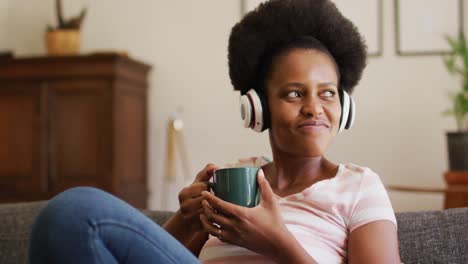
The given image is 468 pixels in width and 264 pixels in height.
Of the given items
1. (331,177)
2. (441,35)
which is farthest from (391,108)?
(331,177)

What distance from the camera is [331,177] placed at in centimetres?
120

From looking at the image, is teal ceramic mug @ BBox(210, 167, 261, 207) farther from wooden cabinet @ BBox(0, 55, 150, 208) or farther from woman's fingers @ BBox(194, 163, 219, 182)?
wooden cabinet @ BBox(0, 55, 150, 208)

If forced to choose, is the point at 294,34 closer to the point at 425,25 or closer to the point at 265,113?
the point at 265,113

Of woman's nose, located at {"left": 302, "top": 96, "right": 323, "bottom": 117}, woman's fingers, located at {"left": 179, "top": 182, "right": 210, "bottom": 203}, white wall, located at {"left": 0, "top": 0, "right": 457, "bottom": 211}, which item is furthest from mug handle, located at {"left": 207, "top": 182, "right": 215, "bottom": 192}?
white wall, located at {"left": 0, "top": 0, "right": 457, "bottom": 211}

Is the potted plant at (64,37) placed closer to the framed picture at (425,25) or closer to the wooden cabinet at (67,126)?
the wooden cabinet at (67,126)

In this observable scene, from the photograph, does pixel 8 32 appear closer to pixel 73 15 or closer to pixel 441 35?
pixel 73 15

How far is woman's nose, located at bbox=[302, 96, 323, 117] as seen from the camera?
1.14 metres

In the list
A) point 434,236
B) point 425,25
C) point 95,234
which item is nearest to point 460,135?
point 425,25

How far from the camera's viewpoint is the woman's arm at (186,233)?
1219 millimetres

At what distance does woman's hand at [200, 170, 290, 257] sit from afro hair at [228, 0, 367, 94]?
0.34m

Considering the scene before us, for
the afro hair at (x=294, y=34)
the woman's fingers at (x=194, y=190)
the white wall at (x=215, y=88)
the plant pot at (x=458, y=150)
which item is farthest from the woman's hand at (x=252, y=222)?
the white wall at (x=215, y=88)

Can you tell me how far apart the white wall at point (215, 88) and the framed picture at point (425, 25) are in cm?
5

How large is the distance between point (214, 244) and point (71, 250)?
0.43m

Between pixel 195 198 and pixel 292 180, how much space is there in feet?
0.72
